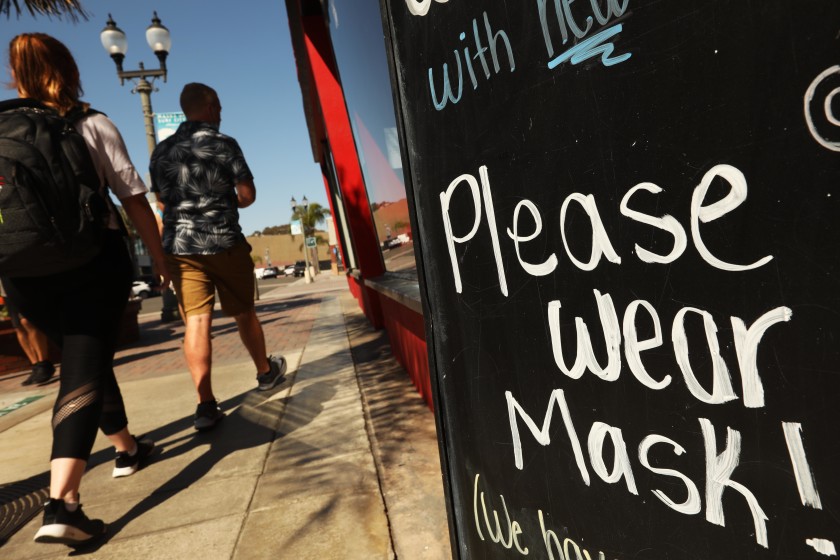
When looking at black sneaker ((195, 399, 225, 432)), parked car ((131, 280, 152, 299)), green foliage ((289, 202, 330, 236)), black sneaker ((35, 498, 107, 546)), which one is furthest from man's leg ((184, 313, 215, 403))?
green foliage ((289, 202, 330, 236))

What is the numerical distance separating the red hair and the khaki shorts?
102cm

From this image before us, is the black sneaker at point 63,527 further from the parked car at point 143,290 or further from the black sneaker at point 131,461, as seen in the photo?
the parked car at point 143,290

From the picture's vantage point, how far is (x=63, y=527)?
2156 mm

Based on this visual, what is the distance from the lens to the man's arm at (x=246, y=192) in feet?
11.6

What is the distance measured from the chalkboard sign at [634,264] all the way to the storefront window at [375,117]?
2.23m

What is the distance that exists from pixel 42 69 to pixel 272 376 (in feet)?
8.58

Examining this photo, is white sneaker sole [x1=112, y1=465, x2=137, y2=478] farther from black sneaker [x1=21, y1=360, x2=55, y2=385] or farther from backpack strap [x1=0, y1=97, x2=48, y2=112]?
black sneaker [x1=21, y1=360, x2=55, y2=385]

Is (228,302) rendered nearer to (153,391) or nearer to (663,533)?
(153,391)

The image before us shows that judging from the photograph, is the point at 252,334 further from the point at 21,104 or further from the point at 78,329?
the point at 21,104

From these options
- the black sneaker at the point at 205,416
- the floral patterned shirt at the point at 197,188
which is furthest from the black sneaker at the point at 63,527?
the floral patterned shirt at the point at 197,188

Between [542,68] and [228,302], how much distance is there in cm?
302

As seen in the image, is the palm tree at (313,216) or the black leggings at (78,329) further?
the palm tree at (313,216)

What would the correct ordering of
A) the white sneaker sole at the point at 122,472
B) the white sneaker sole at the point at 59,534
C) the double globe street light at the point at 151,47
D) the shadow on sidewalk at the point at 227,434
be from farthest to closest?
the double globe street light at the point at 151,47
the white sneaker sole at the point at 122,472
the shadow on sidewalk at the point at 227,434
the white sneaker sole at the point at 59,534

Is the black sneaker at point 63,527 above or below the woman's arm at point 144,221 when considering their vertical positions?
below
